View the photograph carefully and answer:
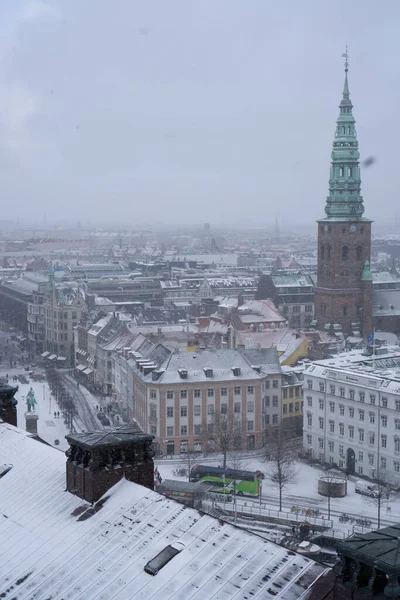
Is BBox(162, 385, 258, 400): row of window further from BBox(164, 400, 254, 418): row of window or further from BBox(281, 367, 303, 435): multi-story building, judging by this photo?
BBox(281, 367, 303, 435): multi-story building

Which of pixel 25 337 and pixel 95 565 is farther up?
pixel 95 565

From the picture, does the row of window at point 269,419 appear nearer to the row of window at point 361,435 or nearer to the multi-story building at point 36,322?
the row of window at point 361,435

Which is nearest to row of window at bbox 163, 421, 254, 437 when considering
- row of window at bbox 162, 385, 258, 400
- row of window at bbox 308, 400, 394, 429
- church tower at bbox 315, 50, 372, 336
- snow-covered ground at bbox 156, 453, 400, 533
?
row of window at bbox 162, 385, 258, 400

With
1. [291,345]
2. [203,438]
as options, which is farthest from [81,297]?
[203,438]

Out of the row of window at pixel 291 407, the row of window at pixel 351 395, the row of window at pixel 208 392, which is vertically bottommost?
the row of window at pixel 291 407

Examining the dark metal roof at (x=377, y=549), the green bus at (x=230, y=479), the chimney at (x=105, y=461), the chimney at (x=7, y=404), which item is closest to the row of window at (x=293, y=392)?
the green bus at (x=230, y=479)

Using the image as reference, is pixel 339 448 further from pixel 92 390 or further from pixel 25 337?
pixel 25 337
